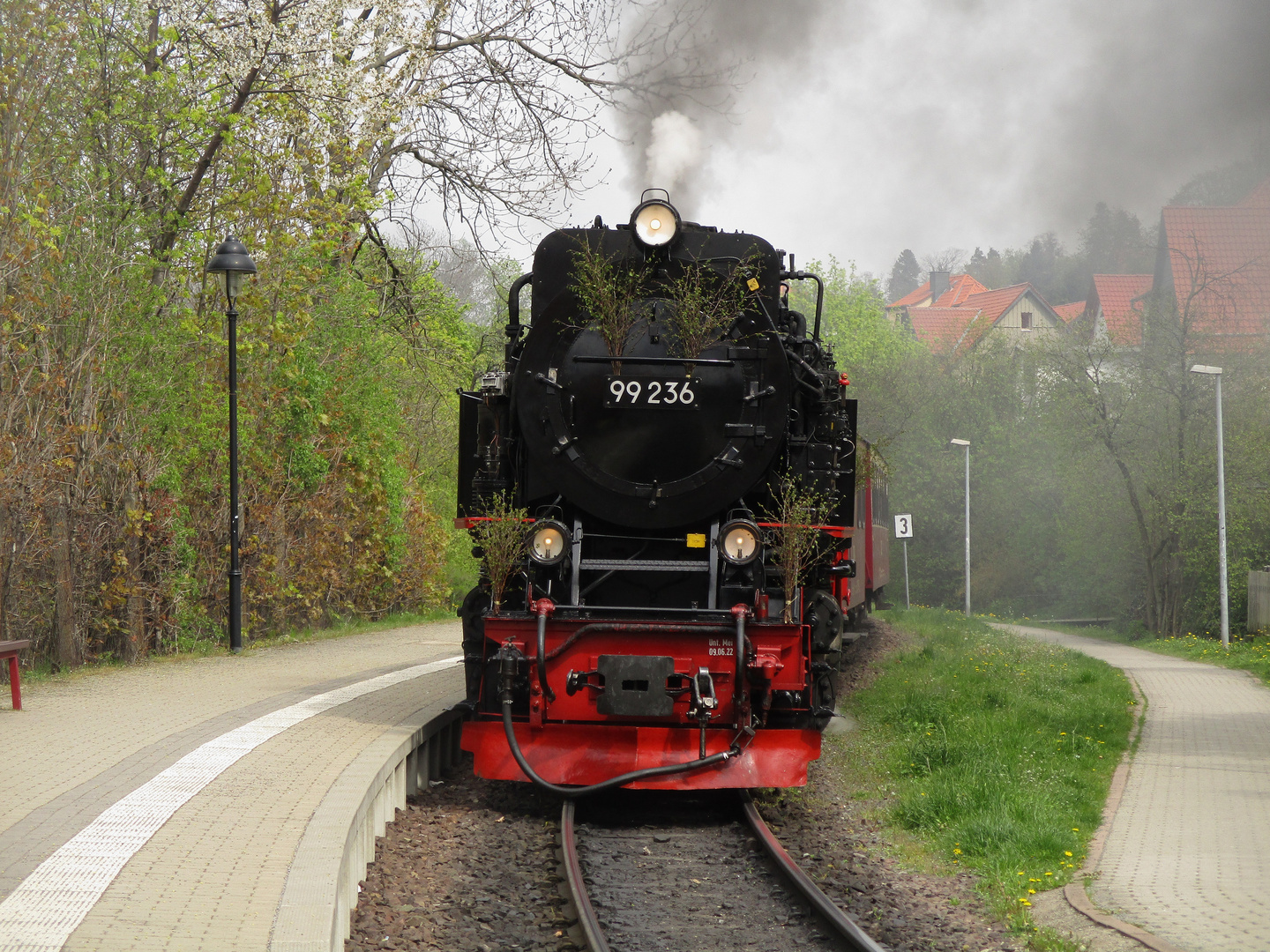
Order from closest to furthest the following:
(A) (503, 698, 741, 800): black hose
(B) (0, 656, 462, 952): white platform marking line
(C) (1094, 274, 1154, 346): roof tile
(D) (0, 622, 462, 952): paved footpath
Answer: (B) (0, 656, 462, 952): white platform marking line → (D) (0, 622, 462, 952): paved footpath → (A) (503, 698, 741, 800): black hose → (C) (1094, 274, 1154, 346): roof tile

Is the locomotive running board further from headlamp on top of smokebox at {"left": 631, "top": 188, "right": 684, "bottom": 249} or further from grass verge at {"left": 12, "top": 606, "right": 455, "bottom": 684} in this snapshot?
grass verge at {"left": 12, "top": 606, "right": 455, "bottom": 684}

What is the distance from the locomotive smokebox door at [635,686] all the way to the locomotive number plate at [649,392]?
1.61 m

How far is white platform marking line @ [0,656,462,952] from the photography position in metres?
4.39

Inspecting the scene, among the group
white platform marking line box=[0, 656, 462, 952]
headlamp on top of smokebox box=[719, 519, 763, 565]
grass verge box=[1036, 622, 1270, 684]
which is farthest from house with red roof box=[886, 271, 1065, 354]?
Result: white platform marking line box=[0, 656, 462, 952]

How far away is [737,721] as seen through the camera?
761cm

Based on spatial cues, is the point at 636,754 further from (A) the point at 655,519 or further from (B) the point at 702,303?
(B) the point at 702,303

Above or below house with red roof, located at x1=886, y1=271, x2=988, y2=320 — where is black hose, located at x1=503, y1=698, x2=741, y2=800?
below

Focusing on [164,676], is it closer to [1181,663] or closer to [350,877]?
[350,877]

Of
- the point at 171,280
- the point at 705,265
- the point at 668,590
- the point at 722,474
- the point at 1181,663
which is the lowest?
the point at 1181,663

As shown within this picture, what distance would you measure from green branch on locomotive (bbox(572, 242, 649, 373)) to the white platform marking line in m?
3.40

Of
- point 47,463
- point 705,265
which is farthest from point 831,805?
point 47,463

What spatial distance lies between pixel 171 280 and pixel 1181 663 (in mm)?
16300

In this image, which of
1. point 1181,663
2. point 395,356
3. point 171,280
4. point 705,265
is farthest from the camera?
point 1181,663

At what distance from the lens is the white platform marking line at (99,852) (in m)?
4.39
